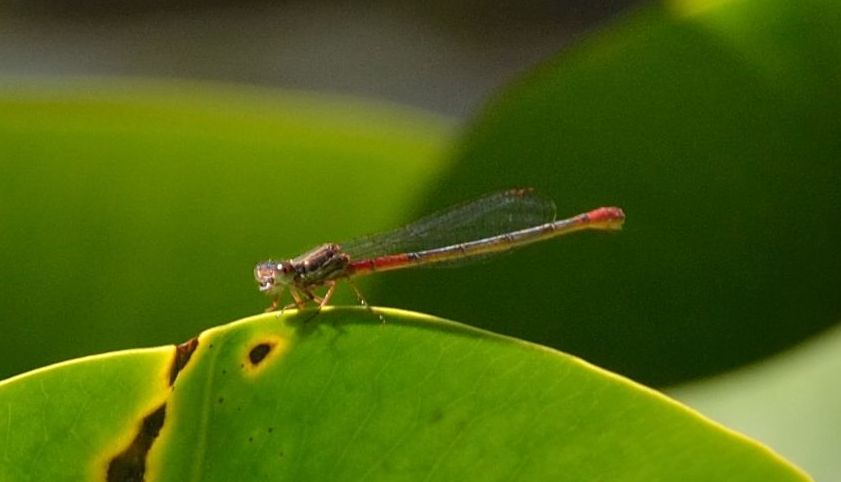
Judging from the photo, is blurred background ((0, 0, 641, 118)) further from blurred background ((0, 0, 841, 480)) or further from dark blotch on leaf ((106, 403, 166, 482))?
dark blotch on leaf ((106, 403, 166, 482))

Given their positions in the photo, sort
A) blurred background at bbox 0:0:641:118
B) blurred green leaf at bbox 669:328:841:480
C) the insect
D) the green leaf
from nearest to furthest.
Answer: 1. the green leaf
2. blurred green leaf at bbox 669:328:841:480
3. the insect
4. blurred background at bbox 0:0:641:118

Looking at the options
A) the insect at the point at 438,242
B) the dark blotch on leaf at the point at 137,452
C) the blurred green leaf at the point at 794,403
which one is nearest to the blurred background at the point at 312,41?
the insect at the point at 438,242

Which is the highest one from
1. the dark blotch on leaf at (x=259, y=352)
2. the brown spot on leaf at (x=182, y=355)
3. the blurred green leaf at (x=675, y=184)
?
the brown spot on leaf at (x=182, y=355)

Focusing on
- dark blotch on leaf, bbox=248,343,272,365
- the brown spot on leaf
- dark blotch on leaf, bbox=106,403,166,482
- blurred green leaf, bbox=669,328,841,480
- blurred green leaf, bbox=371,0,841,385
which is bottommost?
blurred green leaf, bbox=669,328,841,480

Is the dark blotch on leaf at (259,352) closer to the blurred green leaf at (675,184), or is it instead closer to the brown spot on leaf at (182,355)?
the brown spot on leaf at (182,355)

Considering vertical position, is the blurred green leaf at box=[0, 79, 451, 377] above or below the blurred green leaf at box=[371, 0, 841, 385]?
above

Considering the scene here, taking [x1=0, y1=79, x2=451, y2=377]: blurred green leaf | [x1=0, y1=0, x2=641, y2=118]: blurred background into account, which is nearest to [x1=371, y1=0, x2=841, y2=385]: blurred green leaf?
[x1=0, y1=79, x2=451, y2=377]: blurred green leaf

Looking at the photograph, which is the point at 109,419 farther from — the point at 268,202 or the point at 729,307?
the point at 729,307
